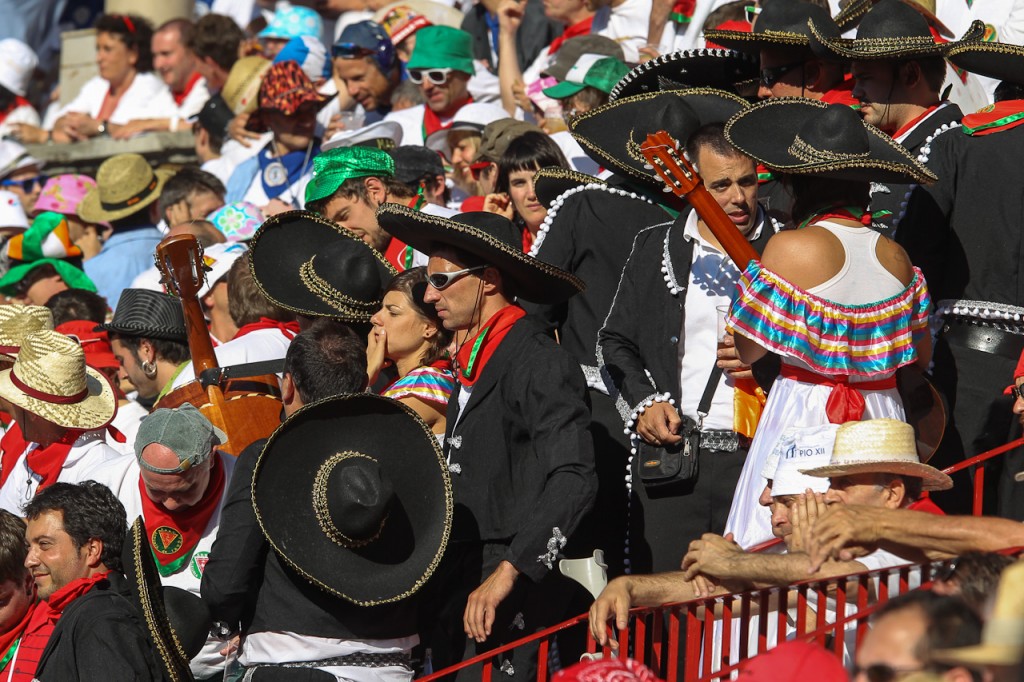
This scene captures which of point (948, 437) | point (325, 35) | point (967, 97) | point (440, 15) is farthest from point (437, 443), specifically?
point (325, 35)

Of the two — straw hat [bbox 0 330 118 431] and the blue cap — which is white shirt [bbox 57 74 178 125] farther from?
straw hat [bbox 0 330 118 431]

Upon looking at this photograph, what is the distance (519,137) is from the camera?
26.3 ft

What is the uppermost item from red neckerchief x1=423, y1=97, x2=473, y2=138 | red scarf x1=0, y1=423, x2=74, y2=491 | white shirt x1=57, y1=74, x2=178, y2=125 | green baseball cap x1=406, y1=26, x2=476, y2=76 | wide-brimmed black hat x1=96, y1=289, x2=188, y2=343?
green baseball cap x1=406, y1=26, x2=476, y2=76

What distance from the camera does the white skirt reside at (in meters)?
5.43

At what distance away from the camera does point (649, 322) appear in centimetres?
637

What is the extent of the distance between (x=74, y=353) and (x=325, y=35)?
7.22 metres

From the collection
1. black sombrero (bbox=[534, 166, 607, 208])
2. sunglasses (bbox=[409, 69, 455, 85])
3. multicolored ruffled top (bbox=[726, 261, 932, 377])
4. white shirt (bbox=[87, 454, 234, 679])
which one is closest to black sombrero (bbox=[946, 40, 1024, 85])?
multicolored ruffled top (bbox=[726, 261, 932, 377])

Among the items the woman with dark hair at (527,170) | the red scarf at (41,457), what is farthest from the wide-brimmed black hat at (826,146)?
the red scarf at (41,457)

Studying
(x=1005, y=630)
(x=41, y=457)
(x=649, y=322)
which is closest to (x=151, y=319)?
(x=41, y=457)

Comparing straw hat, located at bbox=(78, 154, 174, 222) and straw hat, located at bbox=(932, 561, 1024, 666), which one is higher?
straw hat, located at bbox=(932, 561, 1024, 666)

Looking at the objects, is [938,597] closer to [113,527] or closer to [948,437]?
[948,437]

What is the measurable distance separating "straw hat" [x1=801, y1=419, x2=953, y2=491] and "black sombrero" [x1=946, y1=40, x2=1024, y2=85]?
6.88 feet

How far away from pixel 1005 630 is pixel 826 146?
310 cm

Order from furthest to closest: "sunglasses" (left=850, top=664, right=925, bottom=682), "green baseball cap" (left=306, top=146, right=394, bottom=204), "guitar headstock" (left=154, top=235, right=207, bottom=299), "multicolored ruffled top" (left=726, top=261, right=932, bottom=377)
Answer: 1. "green baseball cap" (left=306, top=146, right=394, bottom=204)
2. "guitar headstock" (left=154, top=235, right=207, bottom=299)
3. "multicolored ruffled top" (left=726, top=261, right=932, bottom=377)
4. "sunglasses" (left=850, top=664, right=925, bottom=682)
